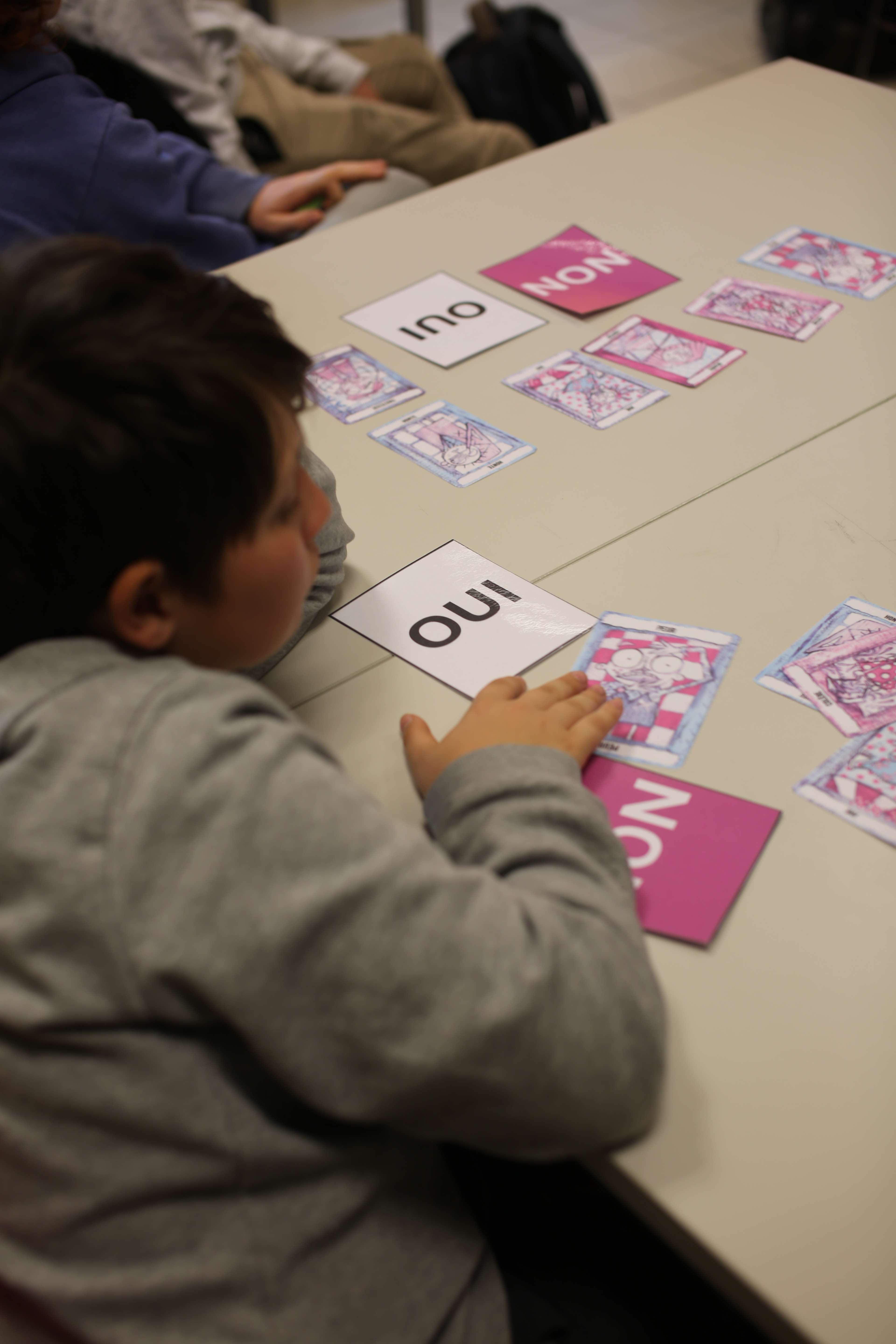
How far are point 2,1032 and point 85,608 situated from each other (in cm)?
24

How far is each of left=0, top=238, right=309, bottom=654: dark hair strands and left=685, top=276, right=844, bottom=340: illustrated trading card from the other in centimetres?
89

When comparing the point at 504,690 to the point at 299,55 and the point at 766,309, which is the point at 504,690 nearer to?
the point at 766,309

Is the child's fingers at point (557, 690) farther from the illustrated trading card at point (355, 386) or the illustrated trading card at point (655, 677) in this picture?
the illustrated trading card at point (355, 386)

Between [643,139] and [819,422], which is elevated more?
[643,139]

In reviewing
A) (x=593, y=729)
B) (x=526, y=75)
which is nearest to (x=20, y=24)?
(x=593, y=729)

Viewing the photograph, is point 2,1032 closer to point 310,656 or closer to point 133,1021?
point 133,1021

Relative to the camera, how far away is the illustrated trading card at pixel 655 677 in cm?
88

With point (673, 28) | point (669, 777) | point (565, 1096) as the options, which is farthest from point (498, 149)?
point (673, 28)

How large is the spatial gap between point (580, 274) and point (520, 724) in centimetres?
89

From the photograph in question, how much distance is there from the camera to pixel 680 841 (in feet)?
2.61

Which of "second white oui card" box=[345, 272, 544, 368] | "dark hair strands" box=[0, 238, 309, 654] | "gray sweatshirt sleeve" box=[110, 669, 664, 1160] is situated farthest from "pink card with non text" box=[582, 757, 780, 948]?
"second white oui card" box=[345, 272, 544, 368]

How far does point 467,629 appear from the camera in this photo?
1006 mm

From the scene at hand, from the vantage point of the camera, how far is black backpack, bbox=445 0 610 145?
9.09ft

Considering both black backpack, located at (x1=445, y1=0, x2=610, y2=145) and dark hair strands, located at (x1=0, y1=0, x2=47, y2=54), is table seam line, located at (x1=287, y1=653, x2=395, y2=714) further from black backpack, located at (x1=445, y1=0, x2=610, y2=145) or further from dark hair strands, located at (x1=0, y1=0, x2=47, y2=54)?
black backpack, located at (x1=445, y1=0, x2=610, y2=145)
